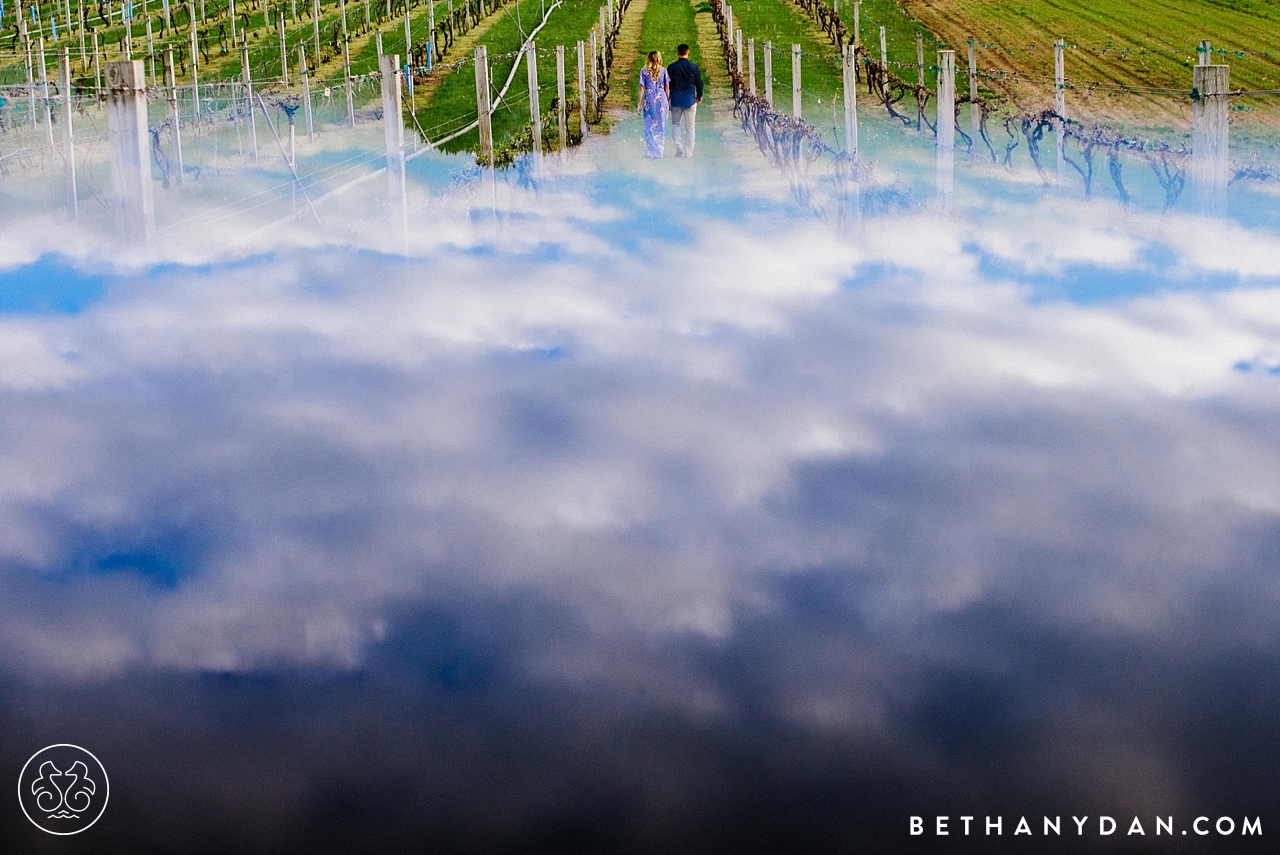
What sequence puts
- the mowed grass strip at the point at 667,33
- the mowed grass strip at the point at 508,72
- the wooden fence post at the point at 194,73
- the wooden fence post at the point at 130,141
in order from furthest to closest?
the mowed grass strip at the point at 667,33 < the mowed grass strip at the point at 508,72 < the wooden fence post at the point at 194,73 < the wooden fence post at the point at 130,141

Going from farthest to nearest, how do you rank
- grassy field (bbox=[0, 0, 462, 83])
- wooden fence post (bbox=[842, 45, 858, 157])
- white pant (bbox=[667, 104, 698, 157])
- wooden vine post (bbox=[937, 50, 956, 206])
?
grassy field (bbox=[0, 0, 462, 83]), white pant (bbox=[667, 104, 698, 157]), wooden fence post (bbox=[842, 45, 858, 157]), wooden vine post (bbox=[937, 50, 956, 206])

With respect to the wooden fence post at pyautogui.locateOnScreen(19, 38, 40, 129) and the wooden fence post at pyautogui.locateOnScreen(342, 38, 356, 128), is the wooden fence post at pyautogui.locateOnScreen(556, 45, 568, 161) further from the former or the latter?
the wooden fence post at pyautogui.locateOnScreen(19, 38, 40, 129)

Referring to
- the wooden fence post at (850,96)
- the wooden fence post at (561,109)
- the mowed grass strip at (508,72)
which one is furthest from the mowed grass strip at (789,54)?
the wooden fence post at (850,96)

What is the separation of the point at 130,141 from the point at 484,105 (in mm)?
5589

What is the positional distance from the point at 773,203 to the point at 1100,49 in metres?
19.6

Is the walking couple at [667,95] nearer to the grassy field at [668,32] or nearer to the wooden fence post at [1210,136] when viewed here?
the wooden fence post at [1210,136]

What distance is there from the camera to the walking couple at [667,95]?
50.9ft

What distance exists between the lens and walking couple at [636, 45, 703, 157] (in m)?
15.5

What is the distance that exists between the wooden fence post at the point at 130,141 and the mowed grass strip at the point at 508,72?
7.70m

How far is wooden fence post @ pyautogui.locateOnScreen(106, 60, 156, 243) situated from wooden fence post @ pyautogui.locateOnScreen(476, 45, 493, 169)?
5007mm

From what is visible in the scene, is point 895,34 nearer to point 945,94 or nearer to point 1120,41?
point 1120,41

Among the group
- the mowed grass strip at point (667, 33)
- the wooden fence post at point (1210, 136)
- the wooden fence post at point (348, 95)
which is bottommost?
the wooden fence post at point (1210, 136)

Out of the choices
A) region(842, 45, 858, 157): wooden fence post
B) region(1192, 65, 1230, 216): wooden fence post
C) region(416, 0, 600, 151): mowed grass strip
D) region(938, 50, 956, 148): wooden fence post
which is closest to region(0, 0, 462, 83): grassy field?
region(416, 0, 600, 151): mowed grass strip

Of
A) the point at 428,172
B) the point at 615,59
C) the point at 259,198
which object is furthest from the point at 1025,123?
the point at 615,59
